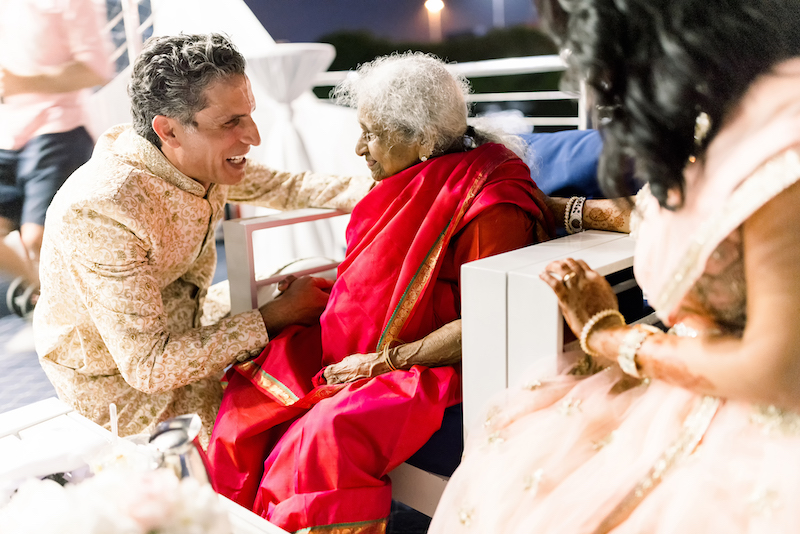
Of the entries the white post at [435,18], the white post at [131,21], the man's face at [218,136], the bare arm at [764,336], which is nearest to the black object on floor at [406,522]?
the man's face at [218,136]

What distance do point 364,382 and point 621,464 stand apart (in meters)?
0.73

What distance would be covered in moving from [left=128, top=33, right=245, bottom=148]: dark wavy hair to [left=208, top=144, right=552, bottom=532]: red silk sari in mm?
513

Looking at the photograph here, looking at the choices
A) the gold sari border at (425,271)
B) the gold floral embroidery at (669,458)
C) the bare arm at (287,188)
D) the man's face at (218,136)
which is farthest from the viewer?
the bare arm at (287,188)

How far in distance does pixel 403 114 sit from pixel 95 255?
826mm

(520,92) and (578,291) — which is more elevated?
(520,92)

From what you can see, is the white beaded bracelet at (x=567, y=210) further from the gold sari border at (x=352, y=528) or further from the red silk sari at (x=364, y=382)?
the gold sari border at (x=352, y=528)

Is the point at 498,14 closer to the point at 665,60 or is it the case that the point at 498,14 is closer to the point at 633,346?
the point at 665,60

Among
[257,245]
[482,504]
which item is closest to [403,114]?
[482,504]

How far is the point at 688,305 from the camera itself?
0.90 metres

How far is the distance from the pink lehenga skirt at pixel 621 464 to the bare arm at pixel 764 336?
31mm

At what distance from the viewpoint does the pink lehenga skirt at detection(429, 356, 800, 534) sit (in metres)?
0.82

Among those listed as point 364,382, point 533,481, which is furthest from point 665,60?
point 364,382

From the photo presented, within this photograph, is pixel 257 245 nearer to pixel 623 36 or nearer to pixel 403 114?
pixel 403 114

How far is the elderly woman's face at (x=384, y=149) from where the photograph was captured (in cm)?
168
